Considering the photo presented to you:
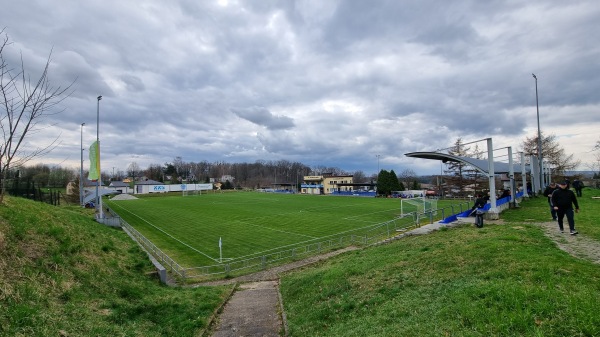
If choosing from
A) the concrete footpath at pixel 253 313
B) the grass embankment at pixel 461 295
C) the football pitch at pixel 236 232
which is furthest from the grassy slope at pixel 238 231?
the grass embankment at pixel 461 295

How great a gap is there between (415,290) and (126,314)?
6915 millimetres

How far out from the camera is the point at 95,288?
8094 mm

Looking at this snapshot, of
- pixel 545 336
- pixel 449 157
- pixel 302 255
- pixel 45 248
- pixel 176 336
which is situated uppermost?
pixel 449 157

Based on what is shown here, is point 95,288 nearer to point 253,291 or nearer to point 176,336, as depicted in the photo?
point 176,336

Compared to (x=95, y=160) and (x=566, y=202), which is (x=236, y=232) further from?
(x=566, y=202)

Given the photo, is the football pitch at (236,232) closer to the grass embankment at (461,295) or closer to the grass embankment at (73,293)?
the grass embankment at (73,293)

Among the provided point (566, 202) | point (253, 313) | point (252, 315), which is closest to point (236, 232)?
point (253, 313)

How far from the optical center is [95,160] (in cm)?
2648

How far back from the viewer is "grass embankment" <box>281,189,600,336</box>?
4559mm

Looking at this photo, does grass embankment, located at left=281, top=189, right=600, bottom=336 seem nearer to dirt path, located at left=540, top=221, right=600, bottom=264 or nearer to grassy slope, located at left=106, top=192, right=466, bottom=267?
dirt path, located at left=540, top=221, right=600, bottom=264

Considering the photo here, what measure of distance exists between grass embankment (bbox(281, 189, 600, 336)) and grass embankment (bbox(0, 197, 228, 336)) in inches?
129

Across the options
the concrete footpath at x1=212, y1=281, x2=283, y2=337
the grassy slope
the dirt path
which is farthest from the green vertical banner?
the dirt path

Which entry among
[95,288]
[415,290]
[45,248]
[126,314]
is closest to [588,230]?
[415,290]

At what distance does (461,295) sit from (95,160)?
29.2m
